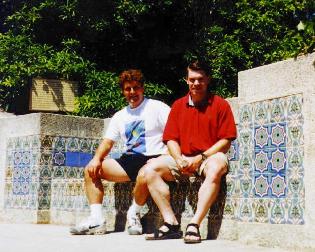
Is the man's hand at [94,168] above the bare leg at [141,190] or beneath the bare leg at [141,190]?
above

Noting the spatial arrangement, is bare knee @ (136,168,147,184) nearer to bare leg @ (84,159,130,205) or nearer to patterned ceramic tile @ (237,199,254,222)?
bare leg @ (84,159,130,205)

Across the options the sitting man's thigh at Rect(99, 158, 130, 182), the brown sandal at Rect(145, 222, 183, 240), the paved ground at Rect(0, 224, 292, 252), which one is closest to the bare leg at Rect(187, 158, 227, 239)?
the paved ground at Rect(0, 224, 292, 252)

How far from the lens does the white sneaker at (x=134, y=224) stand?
5.39 metres

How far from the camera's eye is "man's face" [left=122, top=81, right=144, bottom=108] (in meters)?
5.75

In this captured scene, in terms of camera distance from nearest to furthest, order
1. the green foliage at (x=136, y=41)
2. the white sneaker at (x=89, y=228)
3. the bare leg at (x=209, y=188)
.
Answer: the bare leg at (x=209, y=188) < the white sneaker at (x=89, y=228) < the green foliage at (x=136, y=41)

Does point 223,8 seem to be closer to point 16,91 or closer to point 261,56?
point 261,56

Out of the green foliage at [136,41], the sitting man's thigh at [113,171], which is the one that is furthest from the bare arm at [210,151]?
the green foliage at [136,41]

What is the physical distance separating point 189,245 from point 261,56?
9.18m

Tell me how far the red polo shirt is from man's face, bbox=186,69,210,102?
71mm

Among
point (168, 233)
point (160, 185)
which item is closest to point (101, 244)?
point (168, 233)

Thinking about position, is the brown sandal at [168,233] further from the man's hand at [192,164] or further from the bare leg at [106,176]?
the bare leg at [106,176]

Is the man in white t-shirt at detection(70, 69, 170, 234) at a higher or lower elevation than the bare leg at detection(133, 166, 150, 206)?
higher

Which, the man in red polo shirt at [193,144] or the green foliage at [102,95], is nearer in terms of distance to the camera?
the man in red polo shirt at [193,144]

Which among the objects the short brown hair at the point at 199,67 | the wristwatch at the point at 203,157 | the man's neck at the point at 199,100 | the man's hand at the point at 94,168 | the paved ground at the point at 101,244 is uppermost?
the short brown hair at the point at 199,67
